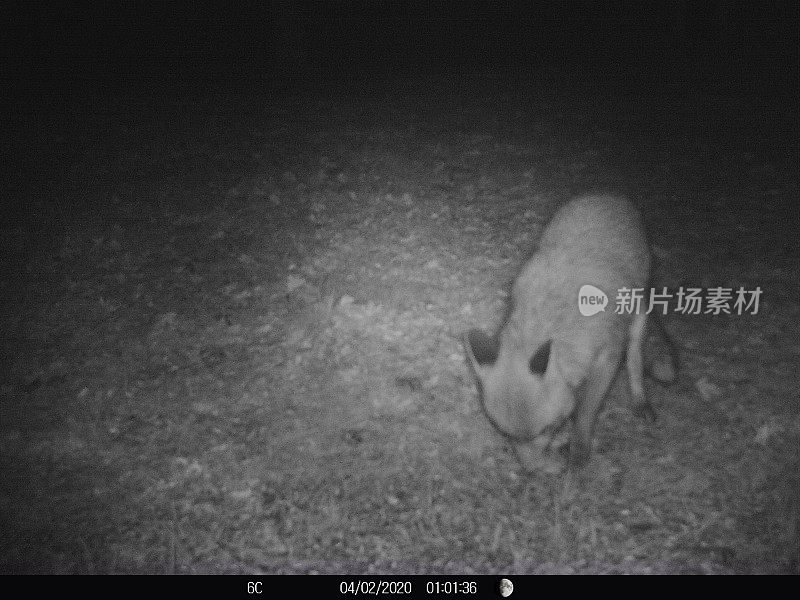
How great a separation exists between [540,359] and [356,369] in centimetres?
201

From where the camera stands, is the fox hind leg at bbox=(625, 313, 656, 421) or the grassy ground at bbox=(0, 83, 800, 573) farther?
the fox hind leg at bbox=(625, 313, 656, 421)

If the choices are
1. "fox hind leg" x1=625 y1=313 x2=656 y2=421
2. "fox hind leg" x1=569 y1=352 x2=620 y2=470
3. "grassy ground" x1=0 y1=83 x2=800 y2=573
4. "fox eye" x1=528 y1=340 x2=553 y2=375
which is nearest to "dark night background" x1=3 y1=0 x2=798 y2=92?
"grassy ground" x1=0 y1=83 x2=800 y2=573

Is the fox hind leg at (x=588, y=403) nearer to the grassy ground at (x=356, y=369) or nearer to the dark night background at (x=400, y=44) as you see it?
the grassy ground at (x=356, y=369)

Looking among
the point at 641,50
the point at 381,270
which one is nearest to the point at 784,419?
the point at 381,270

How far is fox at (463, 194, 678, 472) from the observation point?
12.0ft

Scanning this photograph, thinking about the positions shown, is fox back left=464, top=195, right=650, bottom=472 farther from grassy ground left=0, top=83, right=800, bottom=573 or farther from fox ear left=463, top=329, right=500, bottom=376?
grassy ground left=0, top=83, right=800, bottom=573

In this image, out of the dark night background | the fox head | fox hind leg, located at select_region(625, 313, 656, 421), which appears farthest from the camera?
the dark night background

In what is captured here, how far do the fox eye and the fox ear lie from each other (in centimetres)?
33

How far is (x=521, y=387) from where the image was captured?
3611 millimetres

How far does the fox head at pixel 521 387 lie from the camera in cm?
358

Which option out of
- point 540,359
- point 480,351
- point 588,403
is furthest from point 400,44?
point 540,359

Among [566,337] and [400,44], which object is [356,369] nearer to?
[566,337]

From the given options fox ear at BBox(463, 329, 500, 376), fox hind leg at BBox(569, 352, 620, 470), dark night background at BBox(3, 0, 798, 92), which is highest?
dark night background at BBox(3, 0, 798, 92)
